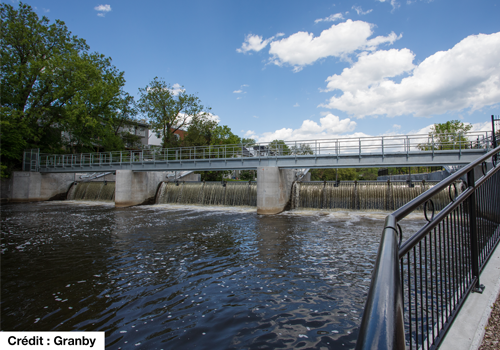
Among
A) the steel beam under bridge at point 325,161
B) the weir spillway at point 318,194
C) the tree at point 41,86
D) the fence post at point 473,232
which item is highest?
the tree at point 41,86

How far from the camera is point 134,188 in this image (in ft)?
93.0

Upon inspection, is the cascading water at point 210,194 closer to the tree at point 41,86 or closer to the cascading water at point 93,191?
the cascading water at point 93,191

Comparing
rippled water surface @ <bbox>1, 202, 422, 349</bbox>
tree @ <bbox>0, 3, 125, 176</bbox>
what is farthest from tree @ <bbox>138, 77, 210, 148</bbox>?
rippled water surface @ <bbox>1, 202, 422, 349</bbox>

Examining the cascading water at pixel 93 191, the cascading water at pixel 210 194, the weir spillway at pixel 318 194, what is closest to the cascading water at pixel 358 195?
the weir spillway at pixel 318 194

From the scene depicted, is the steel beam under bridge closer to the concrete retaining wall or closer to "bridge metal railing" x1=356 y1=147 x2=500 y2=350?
the concrete retaining wall

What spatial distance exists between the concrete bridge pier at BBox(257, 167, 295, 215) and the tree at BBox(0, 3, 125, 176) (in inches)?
957

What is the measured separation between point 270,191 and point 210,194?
25.8 feet

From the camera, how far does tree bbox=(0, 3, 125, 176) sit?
3094 centimetres

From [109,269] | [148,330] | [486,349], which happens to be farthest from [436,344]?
[109,269]

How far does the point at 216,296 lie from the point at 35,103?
125ft

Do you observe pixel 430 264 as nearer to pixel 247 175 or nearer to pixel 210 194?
pixel 210 194

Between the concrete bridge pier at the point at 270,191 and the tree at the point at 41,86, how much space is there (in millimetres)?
24305
